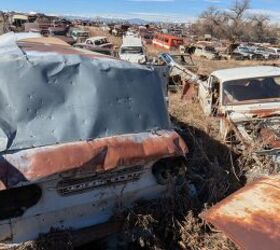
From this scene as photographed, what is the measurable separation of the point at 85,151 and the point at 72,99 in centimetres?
69

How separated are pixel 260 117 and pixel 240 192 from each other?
3.99m

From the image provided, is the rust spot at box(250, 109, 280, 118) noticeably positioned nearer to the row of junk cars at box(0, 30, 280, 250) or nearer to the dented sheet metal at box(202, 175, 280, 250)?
the row of junk cars at box(0, 30, 280, 250)

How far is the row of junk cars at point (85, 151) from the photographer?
3.60 meters

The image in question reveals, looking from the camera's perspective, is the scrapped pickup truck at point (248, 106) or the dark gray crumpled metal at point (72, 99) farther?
the scrapped pickup truck at point (248, 106)

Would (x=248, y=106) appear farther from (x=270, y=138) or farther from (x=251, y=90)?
(x=270, y=138)

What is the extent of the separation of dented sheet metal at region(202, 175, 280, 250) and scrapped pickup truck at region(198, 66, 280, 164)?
2492 mm

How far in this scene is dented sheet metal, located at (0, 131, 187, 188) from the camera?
363 cm

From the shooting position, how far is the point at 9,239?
12.4 ft

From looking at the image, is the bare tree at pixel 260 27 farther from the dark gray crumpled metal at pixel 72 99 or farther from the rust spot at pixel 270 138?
the dark gray crumpled metal at pixel 72 99

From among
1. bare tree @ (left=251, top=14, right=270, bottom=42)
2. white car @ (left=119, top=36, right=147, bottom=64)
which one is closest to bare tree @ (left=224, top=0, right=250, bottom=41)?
bare tree @ (left=251, top=14, right=270, bottom=42)

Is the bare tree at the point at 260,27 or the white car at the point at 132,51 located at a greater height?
the white car at the point at 132,51

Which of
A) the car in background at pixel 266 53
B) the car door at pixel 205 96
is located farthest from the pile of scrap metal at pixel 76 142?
the car in background at pixel 266 53

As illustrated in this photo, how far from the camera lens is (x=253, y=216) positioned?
3119 mm

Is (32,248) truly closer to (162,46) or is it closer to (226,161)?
(226,161)
